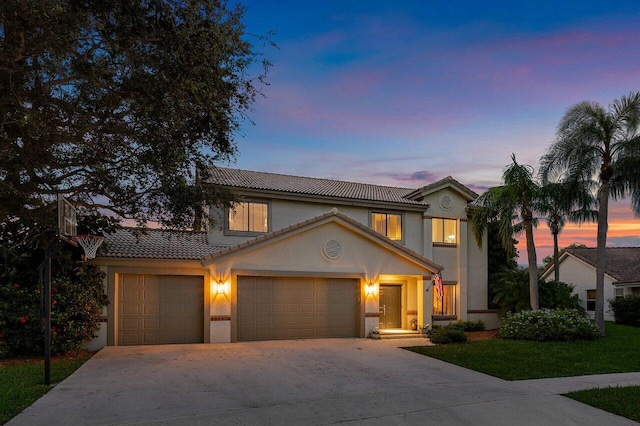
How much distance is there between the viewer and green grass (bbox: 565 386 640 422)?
786 centimetres

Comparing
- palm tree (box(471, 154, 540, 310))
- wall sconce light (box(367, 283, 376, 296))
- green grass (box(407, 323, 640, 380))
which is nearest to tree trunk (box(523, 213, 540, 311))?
palm tree (box(471, 154, 540, 310))

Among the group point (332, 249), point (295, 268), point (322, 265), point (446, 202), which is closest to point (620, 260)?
point (446, 202)

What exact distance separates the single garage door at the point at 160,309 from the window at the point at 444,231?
1186 centimetres

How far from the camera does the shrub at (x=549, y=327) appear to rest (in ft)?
54.0

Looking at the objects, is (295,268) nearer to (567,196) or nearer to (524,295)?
(524,295)

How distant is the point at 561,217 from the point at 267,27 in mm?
23320

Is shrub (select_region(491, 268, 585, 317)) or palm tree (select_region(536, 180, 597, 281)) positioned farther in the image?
shrub (select_region(491, 268, 585, 317))

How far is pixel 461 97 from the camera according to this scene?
18.1 metres

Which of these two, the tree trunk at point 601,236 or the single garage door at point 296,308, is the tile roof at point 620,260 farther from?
the single garage door at point 296,308

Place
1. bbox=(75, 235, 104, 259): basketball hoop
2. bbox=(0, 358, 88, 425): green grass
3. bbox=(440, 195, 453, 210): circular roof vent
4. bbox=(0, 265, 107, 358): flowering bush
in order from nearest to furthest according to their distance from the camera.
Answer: bbox=(0, 358, 88, 425): green grass, bbox=(75, 235, 104, 259): basketball hoop, bbox=(0, 265, 107, 358): flowering bush, bbox=(440, 195, 453, 210): circular roof vent

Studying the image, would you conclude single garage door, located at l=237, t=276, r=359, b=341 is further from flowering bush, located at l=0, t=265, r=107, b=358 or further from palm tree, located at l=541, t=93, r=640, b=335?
palm tree, located at l=541, t=93, r=640, b=335

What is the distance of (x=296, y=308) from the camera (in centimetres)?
1714

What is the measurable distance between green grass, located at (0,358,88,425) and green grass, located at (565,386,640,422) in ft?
33.6

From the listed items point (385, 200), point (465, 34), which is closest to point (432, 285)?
point (385, 200)
